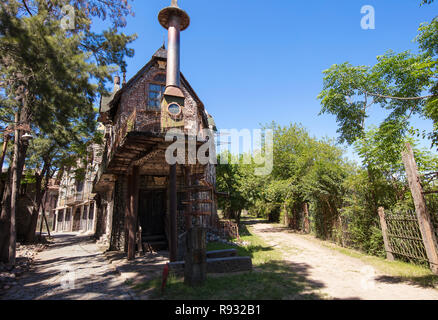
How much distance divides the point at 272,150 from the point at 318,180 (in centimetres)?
1061

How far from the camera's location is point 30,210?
16.2 metres

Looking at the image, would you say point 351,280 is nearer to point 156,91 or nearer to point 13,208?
point 13,208

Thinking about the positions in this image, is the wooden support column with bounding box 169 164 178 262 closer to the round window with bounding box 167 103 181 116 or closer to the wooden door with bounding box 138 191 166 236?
the round window with bounding box 167 103 181 116

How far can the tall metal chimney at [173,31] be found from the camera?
8.38 meters

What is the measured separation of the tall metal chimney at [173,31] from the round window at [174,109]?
90cm

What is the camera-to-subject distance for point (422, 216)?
6328 mm

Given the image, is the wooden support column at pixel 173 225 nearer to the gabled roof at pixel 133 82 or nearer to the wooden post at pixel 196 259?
the wooden post at pixel 196 259

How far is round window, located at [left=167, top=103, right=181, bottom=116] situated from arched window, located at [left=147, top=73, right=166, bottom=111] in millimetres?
4807

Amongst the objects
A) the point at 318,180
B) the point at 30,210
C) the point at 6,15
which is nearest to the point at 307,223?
the point at 318,180

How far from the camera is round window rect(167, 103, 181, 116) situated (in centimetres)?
772

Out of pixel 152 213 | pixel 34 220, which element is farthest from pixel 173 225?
pixel 34 220

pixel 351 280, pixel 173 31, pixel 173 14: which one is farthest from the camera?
pixel 173 14

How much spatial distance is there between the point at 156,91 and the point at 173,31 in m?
4.18
